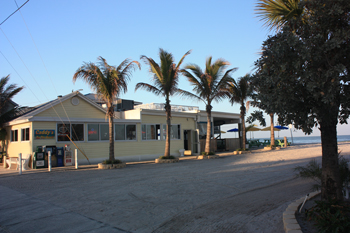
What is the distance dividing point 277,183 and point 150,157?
1290 cm

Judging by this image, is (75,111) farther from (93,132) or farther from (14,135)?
(14,135)

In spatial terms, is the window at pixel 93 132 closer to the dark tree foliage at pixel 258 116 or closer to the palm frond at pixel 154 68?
the palm frond at pixel 154 68

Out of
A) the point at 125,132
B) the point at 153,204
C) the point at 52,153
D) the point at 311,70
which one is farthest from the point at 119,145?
the point at 311,70

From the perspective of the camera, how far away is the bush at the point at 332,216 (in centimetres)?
384

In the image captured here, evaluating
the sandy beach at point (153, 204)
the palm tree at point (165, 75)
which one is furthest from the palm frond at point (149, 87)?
the sandy beach at point (153, 204)

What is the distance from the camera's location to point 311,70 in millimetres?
3988

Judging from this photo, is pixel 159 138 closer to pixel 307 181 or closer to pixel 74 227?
pixel 307 181

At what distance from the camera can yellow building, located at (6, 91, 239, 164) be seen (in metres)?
16.2

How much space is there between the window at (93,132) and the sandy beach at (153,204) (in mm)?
7719

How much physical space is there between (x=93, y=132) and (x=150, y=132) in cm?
471

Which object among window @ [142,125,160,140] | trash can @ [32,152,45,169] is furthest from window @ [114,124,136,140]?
trash can @ [32,152,45,169]

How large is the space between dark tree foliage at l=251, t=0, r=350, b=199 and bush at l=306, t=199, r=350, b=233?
131 cm

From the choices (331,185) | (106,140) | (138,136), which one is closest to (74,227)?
(331,185)

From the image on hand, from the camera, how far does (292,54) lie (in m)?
4.16
